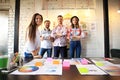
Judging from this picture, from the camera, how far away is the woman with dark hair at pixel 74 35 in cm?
346

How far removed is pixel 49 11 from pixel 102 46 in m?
1.57

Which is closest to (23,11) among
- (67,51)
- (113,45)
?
(67,51)

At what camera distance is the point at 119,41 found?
3.96 meters

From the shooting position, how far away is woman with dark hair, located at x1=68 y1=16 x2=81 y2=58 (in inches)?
136

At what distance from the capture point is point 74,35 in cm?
347

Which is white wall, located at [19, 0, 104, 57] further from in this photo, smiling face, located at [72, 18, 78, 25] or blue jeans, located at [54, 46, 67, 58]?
blue jeans, located at [54, 46, 67, 58]

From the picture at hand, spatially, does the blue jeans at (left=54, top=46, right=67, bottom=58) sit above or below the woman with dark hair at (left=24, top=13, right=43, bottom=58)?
below

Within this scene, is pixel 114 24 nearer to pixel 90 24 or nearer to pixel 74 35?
pixel 90 24

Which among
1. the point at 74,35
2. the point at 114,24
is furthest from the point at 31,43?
the point at 114,24

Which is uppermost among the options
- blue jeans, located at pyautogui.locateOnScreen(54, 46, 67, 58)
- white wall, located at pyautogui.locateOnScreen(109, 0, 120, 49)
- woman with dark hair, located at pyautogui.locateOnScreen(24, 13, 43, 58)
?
white wall, located at pyautogui.locateOnScreen(109, 0, 120, 49)

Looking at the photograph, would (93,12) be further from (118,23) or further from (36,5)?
(36,5)

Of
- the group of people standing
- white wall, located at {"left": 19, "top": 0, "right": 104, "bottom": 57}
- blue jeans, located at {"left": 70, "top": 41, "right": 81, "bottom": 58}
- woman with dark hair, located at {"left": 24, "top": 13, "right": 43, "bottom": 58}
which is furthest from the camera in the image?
white wall, located at {"left": 19, "top": 0, "right": 104, "bottom": 57}

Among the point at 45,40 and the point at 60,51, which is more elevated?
the point at 45,40

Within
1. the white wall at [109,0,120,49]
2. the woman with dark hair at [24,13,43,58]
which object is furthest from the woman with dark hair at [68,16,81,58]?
the woman with dark hair at [24,13,43,58]
